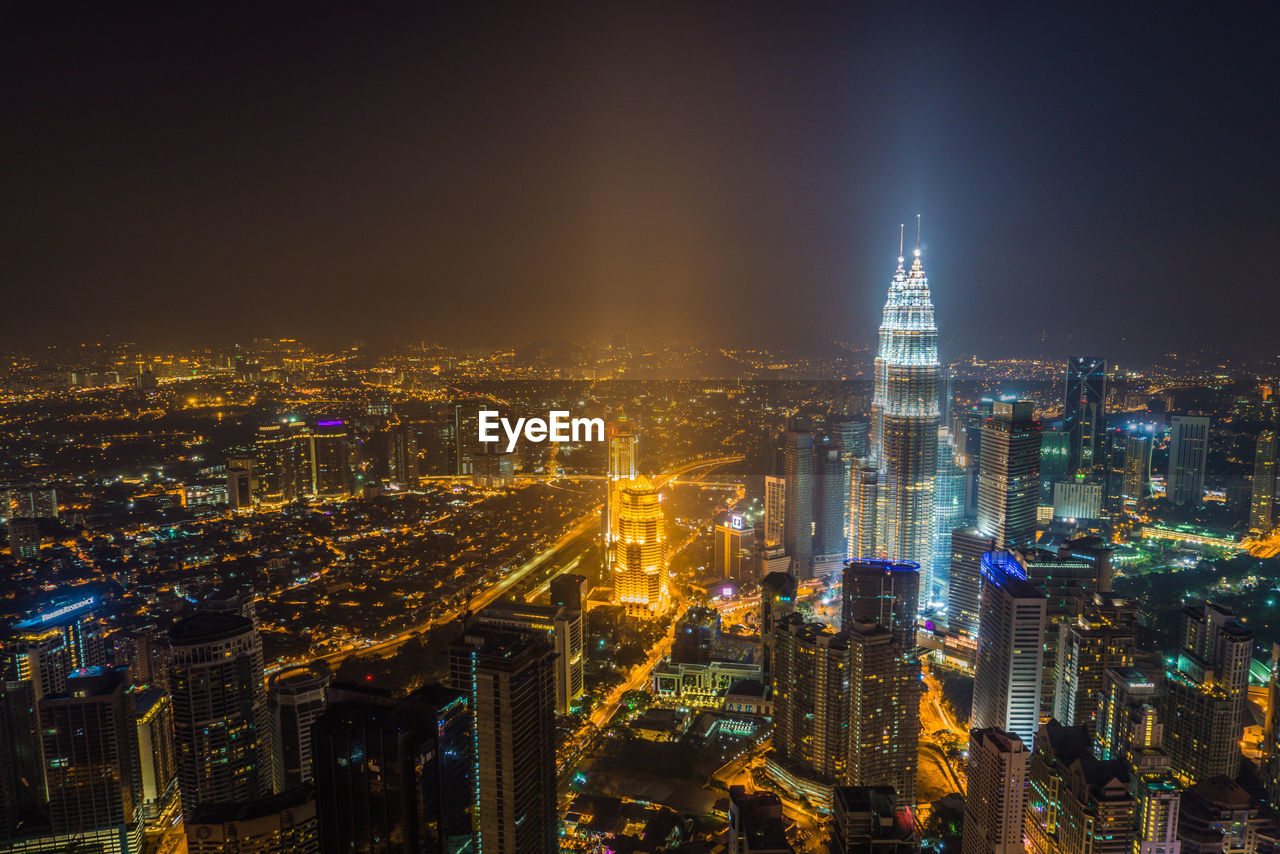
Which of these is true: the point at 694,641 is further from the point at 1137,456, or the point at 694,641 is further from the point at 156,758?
the point at 1137,456

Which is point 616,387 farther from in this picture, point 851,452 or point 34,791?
point 34,791

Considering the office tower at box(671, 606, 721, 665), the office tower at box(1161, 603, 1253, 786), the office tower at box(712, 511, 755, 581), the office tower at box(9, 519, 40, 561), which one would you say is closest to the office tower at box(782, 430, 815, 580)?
the office tower at box(712, 511, 755, 581)

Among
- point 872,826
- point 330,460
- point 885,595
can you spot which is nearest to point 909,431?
point 885,595

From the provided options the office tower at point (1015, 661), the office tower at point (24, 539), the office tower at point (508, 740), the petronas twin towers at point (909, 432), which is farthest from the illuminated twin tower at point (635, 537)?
the office tower at point (24, 539)

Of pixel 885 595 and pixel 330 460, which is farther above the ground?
pixel 330 460

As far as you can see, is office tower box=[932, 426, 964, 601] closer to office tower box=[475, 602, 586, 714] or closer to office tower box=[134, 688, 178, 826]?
office tower box=[475, 602, 586, 714]

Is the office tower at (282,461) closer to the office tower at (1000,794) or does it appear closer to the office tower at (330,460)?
the office tower at (330,460)
